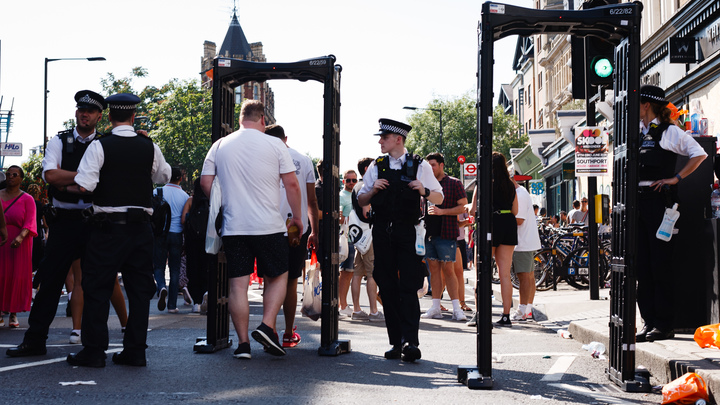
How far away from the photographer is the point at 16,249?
30.3 ft

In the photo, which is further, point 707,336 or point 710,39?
point 710,39

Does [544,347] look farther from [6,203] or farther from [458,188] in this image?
[6,203]

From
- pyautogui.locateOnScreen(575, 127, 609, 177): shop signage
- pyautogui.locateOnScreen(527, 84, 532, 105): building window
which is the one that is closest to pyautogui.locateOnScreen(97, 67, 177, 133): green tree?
pyautogui.locateOnScreen(527, 84, 532, 105): building window

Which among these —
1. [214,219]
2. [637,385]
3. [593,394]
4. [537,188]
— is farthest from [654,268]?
[537,188]

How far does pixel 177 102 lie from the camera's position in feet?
231

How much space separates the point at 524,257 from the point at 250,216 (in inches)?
192

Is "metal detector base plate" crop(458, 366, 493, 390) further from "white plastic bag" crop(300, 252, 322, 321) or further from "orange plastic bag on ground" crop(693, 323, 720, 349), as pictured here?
"white plastic bag" crop(300, 252, 322, 321)

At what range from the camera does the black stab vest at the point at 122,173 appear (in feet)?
20.5

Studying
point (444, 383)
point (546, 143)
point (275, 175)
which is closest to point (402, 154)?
point (275, 175)

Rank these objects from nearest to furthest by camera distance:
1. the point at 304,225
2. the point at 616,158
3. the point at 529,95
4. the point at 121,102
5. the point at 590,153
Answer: the point at 616,158
the point at 121,102
the point at 304,225
the point at 590,153
the point at 529,95

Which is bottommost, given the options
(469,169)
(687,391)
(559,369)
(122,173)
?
(559,369)

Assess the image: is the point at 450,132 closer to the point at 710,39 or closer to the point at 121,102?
the point at 710,39

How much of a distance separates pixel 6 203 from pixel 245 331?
13.8 feet

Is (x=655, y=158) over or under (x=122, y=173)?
over
